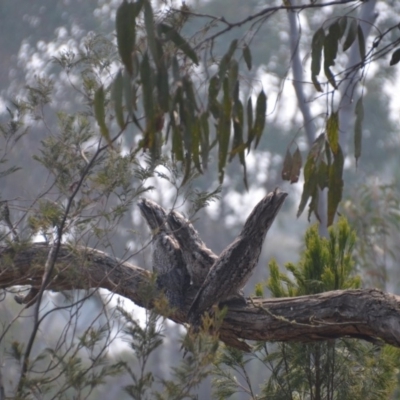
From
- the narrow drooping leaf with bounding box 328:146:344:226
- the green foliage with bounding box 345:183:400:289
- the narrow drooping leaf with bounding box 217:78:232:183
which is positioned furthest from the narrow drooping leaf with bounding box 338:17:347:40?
the green foliage with bounding box 345:183:400:289

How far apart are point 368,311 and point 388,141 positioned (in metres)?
17.0

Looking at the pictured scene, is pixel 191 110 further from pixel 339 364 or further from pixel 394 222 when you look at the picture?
pixel 394 222

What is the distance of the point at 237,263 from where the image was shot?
438cm

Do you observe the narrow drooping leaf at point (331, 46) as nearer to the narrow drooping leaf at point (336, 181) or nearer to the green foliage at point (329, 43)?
the green foliage at point (329, 43)

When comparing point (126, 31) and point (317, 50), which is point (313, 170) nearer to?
point (317, 50)

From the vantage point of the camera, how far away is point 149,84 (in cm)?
279

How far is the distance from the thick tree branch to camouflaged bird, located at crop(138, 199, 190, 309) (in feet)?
1.34

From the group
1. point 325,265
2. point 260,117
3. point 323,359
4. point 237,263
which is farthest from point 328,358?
point 260,117

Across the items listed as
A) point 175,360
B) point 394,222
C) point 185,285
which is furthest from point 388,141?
point 185,285

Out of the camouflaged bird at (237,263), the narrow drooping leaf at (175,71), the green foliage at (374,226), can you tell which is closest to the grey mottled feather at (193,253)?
the camouflaged bird at (237,263)

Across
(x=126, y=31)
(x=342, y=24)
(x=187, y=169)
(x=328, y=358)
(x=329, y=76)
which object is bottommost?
(x=328, y=358)

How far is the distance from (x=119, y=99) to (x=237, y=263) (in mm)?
1912

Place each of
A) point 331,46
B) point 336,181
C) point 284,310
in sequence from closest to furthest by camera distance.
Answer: point 336,181 → point 331,46 → point 284,310

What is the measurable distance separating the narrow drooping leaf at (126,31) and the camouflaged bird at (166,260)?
6.43ft
